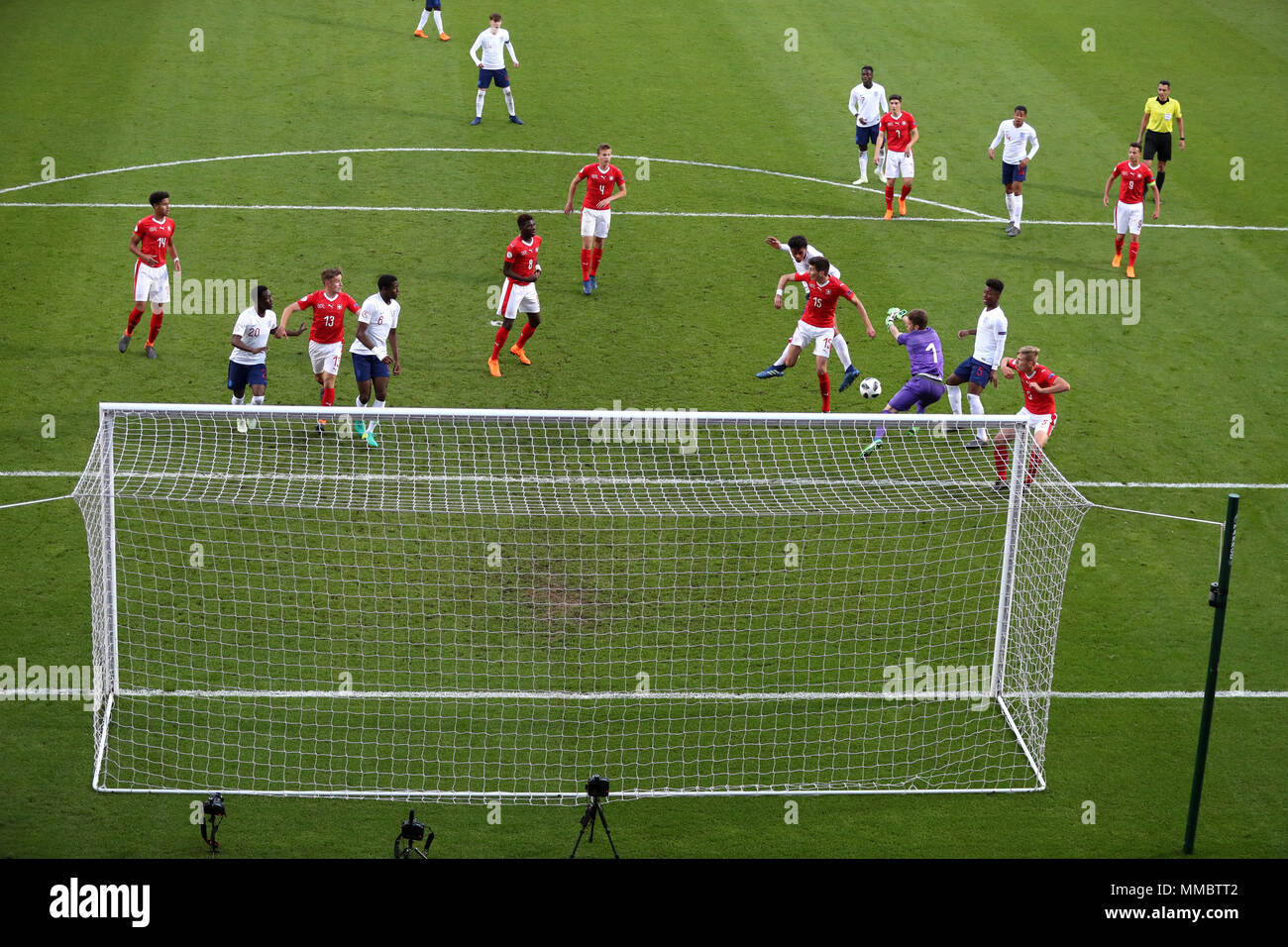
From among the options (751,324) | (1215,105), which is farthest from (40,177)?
(1215,105)

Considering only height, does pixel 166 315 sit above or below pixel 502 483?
above

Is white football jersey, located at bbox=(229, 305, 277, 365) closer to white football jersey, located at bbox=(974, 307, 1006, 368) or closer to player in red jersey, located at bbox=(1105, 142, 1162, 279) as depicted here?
white football jersey, located at bbox=(974, 307, 1006, 368)

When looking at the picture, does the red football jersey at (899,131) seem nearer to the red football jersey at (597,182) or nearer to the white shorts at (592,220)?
the red football jersey at (597,182)

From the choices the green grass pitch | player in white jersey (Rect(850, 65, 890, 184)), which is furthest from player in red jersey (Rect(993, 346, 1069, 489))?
player in white jersey (Rect(850, 65, 890, 184))

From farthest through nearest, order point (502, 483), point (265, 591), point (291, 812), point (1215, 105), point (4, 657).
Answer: point (1215, 105)
point (502, 483)
point (265, 591)
point (4, 657)
point (291, 812)

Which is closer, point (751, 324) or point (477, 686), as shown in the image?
point (477, 686)

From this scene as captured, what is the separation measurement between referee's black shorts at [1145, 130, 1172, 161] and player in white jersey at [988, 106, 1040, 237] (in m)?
3.03

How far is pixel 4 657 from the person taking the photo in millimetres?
13680

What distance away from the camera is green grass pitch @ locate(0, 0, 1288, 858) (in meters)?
12.6

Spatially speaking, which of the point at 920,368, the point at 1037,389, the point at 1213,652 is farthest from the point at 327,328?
the point at 1213,652

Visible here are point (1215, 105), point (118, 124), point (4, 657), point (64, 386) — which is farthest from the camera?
point (1215, 105)

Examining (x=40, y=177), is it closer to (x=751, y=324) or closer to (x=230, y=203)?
(x=230, y=203)

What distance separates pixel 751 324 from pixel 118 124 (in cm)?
1297

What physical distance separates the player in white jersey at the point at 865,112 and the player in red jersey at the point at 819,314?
25.3ft
